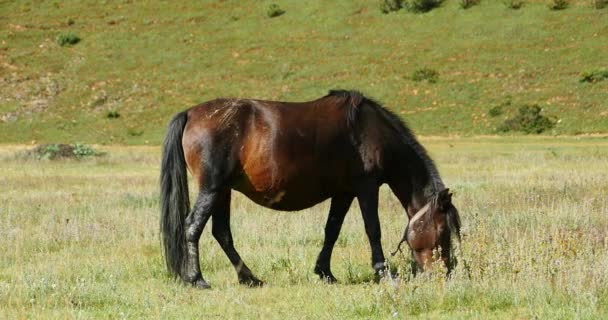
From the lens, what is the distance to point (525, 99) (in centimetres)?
5506

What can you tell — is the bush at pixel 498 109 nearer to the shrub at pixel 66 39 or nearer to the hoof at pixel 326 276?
the shrub at pixel 66 39

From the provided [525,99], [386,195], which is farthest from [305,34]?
[386,195]

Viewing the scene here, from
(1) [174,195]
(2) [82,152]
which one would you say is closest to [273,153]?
(1) [174,195]

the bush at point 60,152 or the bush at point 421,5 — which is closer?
the bush at point 60,152

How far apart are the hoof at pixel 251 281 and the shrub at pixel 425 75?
2083 inches

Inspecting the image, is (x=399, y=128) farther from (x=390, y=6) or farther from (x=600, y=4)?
(x=390, y=6)

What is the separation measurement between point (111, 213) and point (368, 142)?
7366 millimetres

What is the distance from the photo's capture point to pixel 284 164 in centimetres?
1023

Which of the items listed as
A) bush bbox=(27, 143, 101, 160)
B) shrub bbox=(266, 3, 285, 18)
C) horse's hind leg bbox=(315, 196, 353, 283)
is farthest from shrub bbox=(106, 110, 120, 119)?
horse's hind leg bbox=(315, 196, 353, 283)

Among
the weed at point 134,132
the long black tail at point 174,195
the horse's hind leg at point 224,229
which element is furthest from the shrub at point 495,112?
the long black tail at point 174,195

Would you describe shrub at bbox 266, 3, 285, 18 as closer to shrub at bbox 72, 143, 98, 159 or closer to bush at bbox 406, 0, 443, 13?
→ bush at bbox 406, 0, 443, 13

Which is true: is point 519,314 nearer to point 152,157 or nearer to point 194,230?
point 194,230

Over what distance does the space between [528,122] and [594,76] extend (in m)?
12.1

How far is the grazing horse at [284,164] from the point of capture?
10227 millimetres
